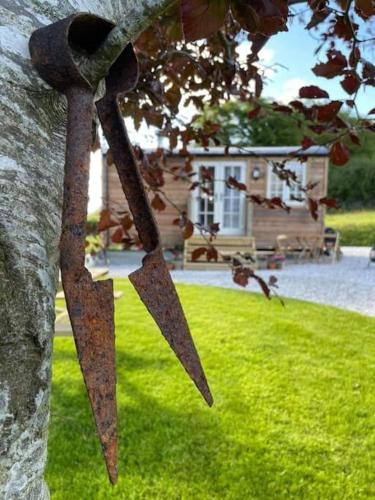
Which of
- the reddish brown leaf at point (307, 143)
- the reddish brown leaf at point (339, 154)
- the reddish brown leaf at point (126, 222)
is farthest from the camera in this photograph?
the reddish brown leaf at point (126, 222)

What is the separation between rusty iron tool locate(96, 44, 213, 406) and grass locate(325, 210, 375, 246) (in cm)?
2110

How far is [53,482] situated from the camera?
2.75 metres

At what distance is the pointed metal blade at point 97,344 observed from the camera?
1.57 ft

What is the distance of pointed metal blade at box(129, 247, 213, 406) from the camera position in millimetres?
566

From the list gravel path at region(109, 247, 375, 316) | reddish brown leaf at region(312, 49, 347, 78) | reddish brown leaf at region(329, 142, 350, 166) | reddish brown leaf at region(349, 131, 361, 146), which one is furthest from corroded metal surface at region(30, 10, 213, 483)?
gravel path at region(109, 247, 375, 316)

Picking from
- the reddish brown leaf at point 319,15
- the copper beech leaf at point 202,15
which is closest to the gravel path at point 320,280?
the reddish brown leaf at point 319,15

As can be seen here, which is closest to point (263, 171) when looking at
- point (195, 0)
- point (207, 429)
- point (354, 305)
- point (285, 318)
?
point (354, 305)

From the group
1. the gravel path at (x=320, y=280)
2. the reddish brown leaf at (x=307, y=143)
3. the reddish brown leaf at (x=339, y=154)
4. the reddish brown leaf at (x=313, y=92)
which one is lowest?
the gravel path at (x=320, y=280)

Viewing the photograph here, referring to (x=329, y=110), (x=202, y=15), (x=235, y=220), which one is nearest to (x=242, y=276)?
(x=329, y=110)

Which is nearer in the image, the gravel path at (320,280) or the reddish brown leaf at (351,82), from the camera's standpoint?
the reddish brown leaf at (351,82)

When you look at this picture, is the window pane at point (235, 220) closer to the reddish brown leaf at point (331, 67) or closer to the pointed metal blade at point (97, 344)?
the reddish brown leaf at point (331, 67)

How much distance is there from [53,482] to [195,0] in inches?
112

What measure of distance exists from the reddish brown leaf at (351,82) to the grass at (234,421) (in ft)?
7.57

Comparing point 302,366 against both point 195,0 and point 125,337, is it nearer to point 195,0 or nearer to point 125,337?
point 125,337
